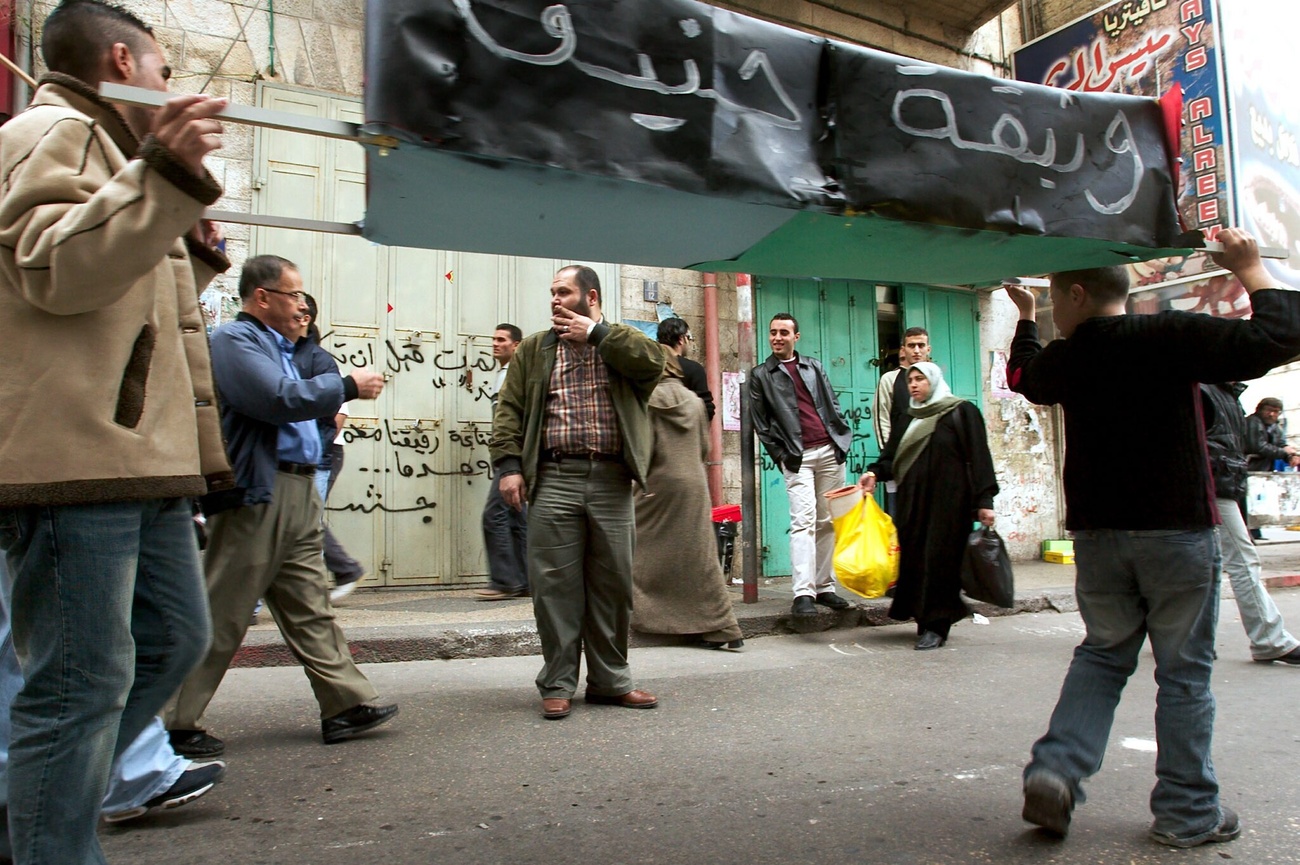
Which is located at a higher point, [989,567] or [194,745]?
[989,567]

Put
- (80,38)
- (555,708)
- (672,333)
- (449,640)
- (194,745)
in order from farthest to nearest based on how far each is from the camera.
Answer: (672,333)
(449,640)
(555,708)
(194,745)
(80,38)

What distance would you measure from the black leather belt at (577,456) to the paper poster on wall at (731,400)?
385cm

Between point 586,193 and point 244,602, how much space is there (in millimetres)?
2069

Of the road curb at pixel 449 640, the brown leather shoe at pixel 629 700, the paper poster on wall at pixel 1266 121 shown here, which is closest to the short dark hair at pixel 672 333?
the road curb at pixel 449 640

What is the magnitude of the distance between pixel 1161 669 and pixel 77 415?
2777 millimetres

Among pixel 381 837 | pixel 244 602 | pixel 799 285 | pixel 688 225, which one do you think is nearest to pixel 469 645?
pixel 244 602

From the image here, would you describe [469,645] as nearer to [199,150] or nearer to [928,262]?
[928,262]

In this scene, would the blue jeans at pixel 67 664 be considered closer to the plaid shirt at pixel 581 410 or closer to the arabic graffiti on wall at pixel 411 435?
the plaid shirt at pixel 581 410

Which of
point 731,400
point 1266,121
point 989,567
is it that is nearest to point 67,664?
point 989,567

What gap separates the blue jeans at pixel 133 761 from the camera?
2.38m

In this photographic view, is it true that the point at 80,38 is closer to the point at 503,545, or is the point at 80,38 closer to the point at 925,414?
the point at 925,414

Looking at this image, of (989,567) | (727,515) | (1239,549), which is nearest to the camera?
(989,567)

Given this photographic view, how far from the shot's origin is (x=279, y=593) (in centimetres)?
354

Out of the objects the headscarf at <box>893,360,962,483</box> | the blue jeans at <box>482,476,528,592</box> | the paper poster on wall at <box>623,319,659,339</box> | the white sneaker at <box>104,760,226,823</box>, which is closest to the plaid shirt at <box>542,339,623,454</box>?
the white sneaker at <box>104,760,226,823</box>
